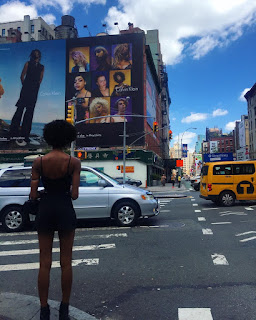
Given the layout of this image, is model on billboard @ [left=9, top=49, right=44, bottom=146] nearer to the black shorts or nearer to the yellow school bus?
the yellow school bus

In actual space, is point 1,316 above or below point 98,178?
below

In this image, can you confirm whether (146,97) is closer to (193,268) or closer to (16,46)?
(16,46)

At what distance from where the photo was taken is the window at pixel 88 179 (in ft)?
29.1

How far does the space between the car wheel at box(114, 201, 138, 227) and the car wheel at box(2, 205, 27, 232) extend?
2.74 meters

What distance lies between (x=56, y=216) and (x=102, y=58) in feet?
151

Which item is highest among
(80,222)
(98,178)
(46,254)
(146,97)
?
(146,97)

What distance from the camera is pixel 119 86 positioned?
44.6 m

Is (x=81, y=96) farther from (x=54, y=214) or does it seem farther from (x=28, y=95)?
(x=54, y=214)

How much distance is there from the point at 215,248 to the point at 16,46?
171 feet

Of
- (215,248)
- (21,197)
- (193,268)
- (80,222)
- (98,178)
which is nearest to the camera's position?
(193,268)

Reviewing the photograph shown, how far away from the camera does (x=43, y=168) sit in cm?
289

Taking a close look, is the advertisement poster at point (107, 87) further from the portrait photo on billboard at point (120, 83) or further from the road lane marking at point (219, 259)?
the road lane marking at point (219, 259)

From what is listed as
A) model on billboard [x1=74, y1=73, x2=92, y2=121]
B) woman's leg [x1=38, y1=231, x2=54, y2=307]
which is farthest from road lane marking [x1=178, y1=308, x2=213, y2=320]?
model on billboard [x1=74, y1=73, x2=92, y2=121]

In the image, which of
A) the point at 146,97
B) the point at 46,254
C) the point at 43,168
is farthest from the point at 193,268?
the point at 146,97
